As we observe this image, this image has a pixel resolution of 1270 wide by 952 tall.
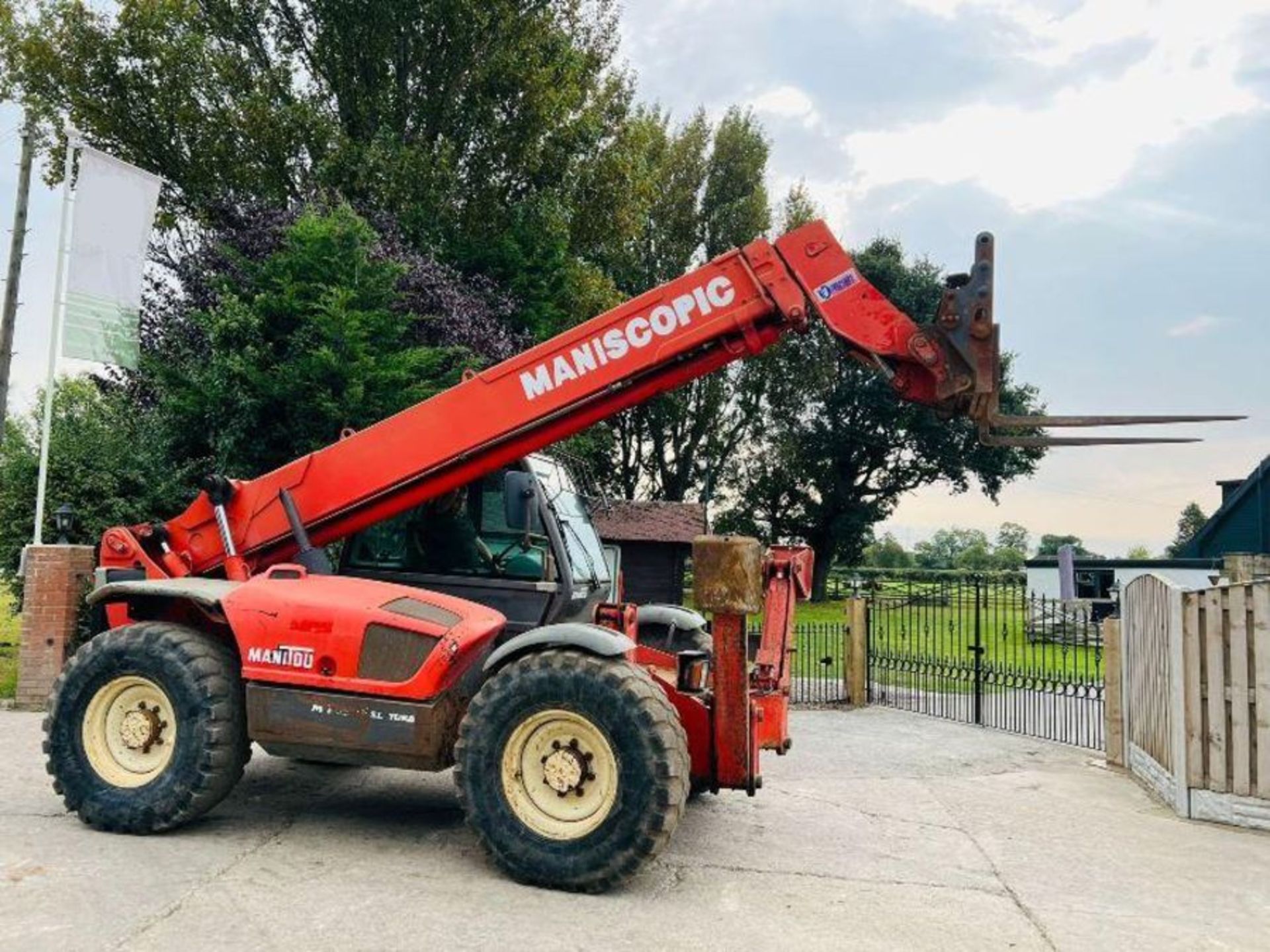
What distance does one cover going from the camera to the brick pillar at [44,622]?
34.3 feet

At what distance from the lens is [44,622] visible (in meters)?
10.5

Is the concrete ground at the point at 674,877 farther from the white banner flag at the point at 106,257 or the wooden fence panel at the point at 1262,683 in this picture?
the white banner flag at the point at 106,257

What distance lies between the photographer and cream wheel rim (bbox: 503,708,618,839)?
503 centimetres

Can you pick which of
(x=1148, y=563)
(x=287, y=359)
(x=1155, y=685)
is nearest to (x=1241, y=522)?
(x=1148, y=563)

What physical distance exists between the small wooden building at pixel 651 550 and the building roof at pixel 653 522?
2cm

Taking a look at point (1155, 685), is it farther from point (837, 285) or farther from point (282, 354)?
point (282, 354)

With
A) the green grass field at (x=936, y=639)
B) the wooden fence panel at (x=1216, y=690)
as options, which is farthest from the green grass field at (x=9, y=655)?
the wooden fence panel at (x=1216, y=690)

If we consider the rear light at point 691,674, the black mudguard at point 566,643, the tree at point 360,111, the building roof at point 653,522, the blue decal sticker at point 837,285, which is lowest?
the rear light at point 691,674

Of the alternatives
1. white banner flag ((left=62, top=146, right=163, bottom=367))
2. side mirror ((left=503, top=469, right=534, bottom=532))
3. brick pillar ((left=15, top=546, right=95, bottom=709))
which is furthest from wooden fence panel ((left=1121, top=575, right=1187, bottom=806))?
white banner flag ((left=62, top=146, right=163, bottom=367))

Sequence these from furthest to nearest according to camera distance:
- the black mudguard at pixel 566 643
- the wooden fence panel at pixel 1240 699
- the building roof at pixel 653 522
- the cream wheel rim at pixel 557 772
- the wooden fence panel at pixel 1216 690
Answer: the building roof at pixel 653 522, the wooden fence panel at pixel 1216 690, the wooden fence panel at pixel 1240 699, the black mudguard at pixel 566 643, the cream wheel rim at pixel 557 772

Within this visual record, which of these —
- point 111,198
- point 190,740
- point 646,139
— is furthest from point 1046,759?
point 646,139

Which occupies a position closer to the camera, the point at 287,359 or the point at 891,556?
the point at 287,359

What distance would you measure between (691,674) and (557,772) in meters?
1.06

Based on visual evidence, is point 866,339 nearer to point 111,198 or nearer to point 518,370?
point 518,370
